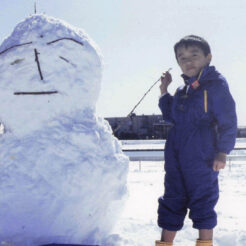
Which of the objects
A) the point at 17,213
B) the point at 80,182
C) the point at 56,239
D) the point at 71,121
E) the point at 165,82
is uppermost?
the point at 165,82

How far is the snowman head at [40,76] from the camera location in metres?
2.27

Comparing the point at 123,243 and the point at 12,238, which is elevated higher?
the point at 12,238

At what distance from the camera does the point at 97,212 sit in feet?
7.45

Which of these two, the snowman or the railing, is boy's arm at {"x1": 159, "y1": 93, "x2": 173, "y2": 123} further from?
the railing

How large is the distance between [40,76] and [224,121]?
1.23 meters

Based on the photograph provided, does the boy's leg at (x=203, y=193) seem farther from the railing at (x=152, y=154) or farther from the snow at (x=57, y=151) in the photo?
the railing at (x=152, y=154)

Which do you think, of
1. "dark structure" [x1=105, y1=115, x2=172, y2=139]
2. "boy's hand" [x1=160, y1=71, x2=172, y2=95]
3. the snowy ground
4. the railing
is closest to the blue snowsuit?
"boy's hand" [x1=160, y1=71, x2=172, y2=95]

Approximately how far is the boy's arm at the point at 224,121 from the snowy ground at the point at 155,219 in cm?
92

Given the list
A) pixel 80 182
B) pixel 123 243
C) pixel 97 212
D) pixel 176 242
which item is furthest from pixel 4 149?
pixel 176 242

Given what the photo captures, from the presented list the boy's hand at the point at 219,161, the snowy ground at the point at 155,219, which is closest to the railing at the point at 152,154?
the snowy ground at the point at 155,219

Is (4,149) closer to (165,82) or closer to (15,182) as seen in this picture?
(15,182)

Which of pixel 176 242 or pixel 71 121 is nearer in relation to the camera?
pixel 71 121

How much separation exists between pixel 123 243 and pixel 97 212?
0.39 meters

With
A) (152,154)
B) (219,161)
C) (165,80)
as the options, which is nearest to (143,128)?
(152,154)
